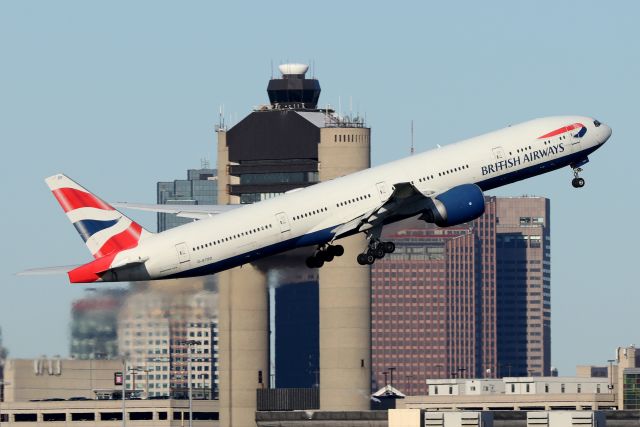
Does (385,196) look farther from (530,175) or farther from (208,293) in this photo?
(208,293)

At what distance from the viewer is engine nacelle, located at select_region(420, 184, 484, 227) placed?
355ft

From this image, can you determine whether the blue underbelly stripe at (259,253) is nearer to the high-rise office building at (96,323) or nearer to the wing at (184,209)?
the wing at (184,209)

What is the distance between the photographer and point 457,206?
4262 inches

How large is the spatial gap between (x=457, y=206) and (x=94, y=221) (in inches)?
824

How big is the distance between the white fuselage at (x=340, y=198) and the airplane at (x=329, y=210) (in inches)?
2.2

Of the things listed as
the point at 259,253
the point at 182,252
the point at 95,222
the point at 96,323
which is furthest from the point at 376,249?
the point at 96,323

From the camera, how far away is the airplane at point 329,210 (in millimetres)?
103938

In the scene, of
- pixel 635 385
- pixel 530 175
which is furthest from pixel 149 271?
pixel 635 385

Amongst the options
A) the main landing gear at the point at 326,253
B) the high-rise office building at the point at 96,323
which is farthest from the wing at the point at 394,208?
the high-rise office building at the point at 96,323

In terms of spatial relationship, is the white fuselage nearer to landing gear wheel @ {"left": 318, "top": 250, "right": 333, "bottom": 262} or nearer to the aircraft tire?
landing gear wheel @ {"left": 318, "top": 250, "right": 333, "bottom": 262}

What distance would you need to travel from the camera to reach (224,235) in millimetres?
104688

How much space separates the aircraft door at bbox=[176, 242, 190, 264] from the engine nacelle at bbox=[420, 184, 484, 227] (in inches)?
591

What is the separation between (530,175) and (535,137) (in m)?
2.44

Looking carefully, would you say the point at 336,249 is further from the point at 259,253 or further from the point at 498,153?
the point at 498,153
